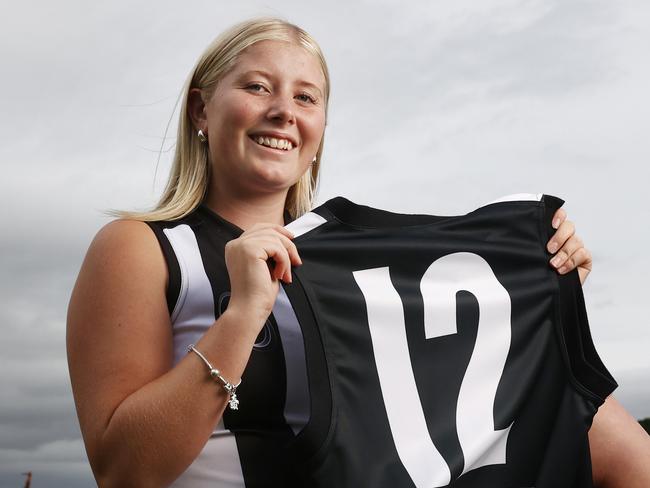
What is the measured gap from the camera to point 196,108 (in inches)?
121

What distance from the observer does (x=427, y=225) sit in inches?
115

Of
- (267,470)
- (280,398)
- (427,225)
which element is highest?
(427,225)

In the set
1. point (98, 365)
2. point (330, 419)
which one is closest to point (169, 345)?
point (98, 365)

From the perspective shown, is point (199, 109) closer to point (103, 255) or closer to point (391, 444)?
point (103, 255)

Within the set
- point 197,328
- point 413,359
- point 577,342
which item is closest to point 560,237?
point 577,342

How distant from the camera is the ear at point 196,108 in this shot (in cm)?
305

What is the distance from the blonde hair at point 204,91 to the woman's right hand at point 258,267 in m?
0.56

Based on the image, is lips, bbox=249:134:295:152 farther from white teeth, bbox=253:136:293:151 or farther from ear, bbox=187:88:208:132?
ear, bbox=187:88:208:132

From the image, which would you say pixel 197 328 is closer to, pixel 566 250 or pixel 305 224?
pixel 305 224

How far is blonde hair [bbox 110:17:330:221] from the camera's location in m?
2.90

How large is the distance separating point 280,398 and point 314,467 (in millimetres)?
256

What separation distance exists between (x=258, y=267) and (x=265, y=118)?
70 centimetres

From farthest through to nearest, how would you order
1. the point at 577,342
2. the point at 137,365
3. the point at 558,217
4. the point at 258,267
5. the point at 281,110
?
the point at 558,217, the point at 577,342, the point at 281,110, the point at 137,365, the point at 258,267

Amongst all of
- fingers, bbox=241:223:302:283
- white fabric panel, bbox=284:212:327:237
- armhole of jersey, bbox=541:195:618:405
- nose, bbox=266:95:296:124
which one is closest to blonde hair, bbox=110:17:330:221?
nose, bbox=266:95:296:124
